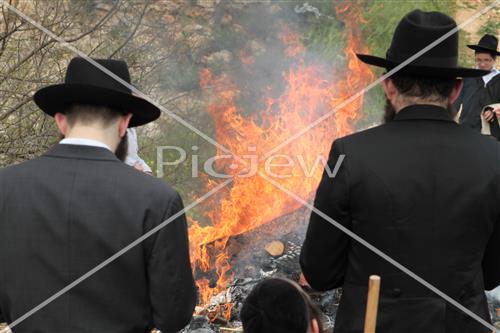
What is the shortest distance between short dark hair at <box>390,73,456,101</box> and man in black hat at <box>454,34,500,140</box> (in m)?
5.57

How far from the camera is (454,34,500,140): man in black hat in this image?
25.7ft

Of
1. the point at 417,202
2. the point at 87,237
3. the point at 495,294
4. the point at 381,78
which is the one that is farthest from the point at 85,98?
the point at 495,294

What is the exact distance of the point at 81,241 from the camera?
7.98 ft

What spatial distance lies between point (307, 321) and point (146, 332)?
27.1 inches

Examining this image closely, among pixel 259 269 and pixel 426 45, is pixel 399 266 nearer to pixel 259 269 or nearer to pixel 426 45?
pixel 426 45

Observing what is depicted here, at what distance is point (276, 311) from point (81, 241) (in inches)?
33.8

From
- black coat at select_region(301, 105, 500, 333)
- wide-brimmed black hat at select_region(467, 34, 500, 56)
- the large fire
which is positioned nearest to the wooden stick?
black coat at select_region(301, 105, 500, 333)

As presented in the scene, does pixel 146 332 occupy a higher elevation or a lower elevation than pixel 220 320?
higher

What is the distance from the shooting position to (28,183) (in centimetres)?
247

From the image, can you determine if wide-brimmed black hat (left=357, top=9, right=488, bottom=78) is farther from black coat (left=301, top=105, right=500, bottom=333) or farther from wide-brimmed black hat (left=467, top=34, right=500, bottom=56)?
wide-brimmed black hat (left=467, top=34, right=500, bottom=56)

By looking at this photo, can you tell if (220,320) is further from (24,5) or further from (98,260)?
(24,5)

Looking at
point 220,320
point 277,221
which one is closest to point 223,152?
point 277,221

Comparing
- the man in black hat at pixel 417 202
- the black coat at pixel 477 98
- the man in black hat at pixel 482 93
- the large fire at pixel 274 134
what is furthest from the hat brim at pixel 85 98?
the black coat at pixel 477 98

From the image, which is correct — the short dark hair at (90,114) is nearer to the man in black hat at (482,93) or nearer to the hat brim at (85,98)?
the hat brim at (85,98)
